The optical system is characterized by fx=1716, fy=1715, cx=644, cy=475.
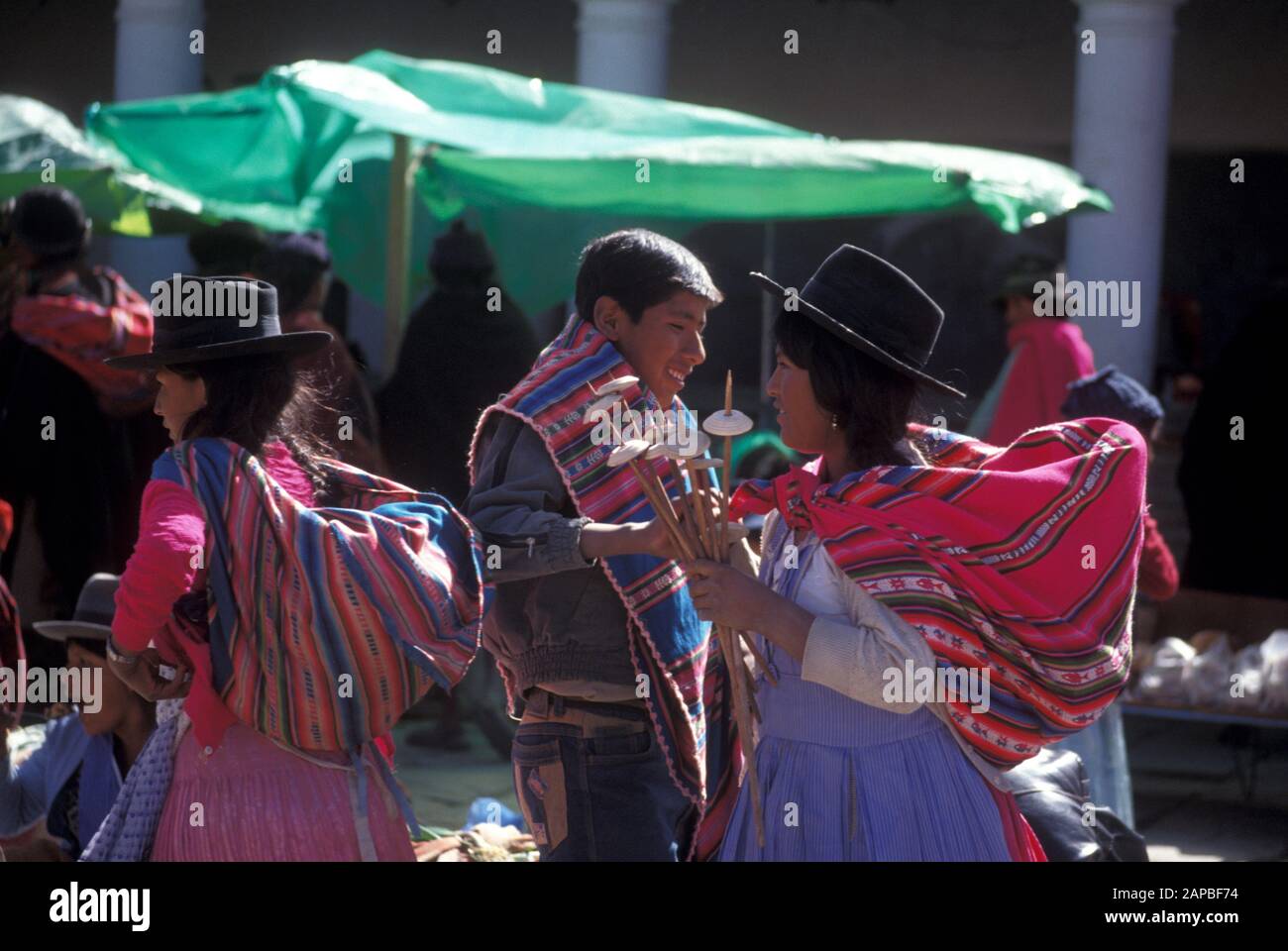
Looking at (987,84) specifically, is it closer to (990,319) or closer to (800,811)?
(990,319)

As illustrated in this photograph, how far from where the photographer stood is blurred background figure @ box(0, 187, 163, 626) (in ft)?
19.4

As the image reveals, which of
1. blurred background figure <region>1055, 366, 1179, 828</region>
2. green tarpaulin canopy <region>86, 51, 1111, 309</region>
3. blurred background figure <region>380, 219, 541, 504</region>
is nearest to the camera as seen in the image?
blurred background figure <region>1055, 366, 1179, 828</region>

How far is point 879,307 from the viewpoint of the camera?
289cm

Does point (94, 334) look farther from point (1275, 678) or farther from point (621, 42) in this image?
point (621, 42)

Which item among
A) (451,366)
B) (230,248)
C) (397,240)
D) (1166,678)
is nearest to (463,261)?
(451,366)

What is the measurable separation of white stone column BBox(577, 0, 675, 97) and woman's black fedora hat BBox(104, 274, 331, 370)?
717 centimetres

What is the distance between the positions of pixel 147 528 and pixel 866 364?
120 centimetres

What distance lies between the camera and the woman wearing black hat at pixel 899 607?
2.78 m

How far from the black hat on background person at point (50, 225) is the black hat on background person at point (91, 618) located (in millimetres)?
1826

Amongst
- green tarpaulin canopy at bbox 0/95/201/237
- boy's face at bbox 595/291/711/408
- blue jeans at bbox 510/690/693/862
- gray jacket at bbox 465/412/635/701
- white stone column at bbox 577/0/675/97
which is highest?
white stone column at bbox 577/0/675/97

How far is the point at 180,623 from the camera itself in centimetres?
287

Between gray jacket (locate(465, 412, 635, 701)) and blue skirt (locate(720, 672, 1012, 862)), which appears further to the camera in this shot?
gray jacket (locate(465, 412, 635, 701))

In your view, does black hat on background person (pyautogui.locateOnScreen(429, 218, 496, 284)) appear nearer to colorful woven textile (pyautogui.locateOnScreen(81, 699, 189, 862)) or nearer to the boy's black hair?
the boy's black hair

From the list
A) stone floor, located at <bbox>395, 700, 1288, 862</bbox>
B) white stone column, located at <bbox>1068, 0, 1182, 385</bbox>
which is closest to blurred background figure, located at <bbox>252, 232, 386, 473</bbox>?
stone floor, located at <bbox>395, 700, 1288, 862</bbox>
